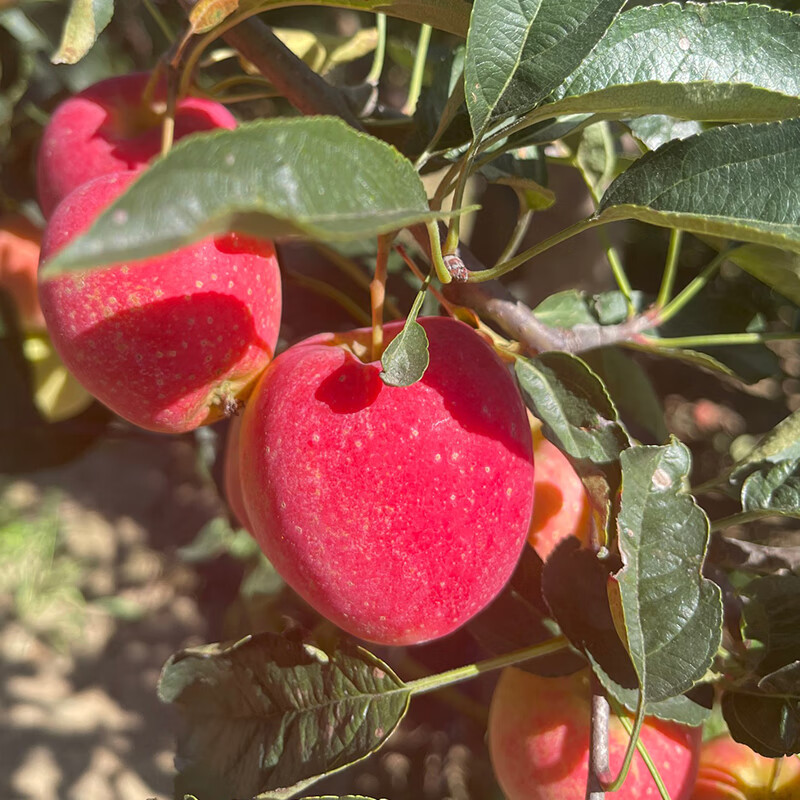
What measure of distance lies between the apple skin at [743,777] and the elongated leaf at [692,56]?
570 millimetres

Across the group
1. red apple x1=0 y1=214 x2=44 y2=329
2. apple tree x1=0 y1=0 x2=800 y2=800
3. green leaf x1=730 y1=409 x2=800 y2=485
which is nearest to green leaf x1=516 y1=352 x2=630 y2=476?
apple tree x1=0 y1=0 x2=800 y2=800

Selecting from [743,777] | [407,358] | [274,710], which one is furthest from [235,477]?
[743,777]

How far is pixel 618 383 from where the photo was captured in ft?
2.67

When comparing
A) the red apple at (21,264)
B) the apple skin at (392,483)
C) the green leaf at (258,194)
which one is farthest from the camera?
the red apple at (21,264)

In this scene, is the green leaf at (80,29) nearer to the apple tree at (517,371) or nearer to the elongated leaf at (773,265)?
the apple tree at (517,371)

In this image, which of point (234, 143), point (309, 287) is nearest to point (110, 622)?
point (309, 287)

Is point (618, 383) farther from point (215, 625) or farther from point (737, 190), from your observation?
point (215, 625)

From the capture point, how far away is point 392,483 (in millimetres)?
473

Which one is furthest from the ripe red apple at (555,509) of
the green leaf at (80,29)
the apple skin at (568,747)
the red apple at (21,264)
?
the red apple at (21,264)

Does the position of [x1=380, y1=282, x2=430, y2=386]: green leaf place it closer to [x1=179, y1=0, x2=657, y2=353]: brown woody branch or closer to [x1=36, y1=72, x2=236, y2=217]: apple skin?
[x1=179, y1=0, x2=657, y2=353]: brown woody branch

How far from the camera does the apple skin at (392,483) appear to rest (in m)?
0.47

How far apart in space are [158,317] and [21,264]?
1.60 feet

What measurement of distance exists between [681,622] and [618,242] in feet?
2.29

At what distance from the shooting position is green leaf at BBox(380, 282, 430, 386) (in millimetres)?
435
